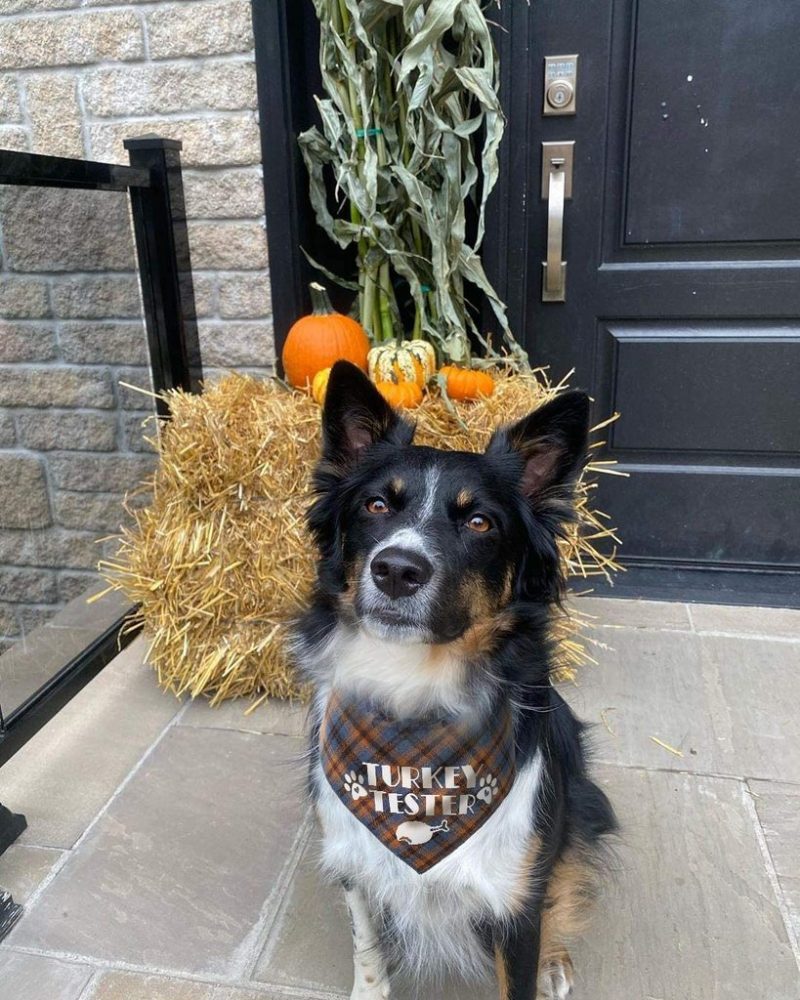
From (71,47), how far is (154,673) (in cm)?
233

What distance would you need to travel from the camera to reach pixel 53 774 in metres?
2.22

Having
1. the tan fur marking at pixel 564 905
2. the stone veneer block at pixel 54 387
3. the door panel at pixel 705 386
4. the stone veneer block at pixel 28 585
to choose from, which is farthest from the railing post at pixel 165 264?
the tan fur marking at pixel 564 905

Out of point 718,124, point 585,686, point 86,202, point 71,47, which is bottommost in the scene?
point 585,686

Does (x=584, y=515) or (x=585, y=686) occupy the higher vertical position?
(x=584, y=515)

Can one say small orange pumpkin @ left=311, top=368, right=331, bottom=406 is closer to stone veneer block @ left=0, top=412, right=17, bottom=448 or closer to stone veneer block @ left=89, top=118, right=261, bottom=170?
stone veneer block @ left=89, top=118, right=261, bottom=170

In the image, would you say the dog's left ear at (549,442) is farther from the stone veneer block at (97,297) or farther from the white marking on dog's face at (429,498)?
the stone veneer block at (97,297)

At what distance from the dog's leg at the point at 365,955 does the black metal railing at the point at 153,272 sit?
4.01ft

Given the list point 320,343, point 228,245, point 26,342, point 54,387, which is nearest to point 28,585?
point 54,387

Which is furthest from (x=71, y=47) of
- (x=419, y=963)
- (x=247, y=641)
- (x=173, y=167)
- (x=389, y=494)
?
(x=419, y=963)

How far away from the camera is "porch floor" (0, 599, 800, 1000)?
1636mm

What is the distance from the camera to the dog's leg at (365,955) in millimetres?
1545

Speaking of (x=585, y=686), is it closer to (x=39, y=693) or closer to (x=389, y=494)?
(x=389, y=494)

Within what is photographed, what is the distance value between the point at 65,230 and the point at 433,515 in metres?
1.99

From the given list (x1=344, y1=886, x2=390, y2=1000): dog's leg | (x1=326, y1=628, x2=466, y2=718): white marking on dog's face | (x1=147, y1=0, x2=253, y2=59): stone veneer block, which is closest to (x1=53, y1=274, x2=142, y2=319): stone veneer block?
(x1=147, y1=0, x2=253, y2=59): stone veneer block
